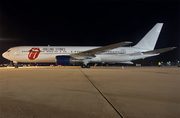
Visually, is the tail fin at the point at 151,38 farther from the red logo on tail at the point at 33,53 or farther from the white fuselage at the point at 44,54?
the red logo on tail at the point at 33,53

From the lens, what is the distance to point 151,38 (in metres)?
20.0

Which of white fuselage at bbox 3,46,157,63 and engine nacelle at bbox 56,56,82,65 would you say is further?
white fuselage at bbox 3,46,157,63

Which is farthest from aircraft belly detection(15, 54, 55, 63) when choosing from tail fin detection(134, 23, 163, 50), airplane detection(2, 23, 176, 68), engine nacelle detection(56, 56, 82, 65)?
tail fin detection(134, 23, 163, 50)

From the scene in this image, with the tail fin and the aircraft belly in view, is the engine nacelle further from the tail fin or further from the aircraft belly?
the tail fin

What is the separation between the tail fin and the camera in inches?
773

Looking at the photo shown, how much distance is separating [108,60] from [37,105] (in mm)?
17111

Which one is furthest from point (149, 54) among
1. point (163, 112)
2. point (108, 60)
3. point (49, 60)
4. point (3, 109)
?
point (3, 109)

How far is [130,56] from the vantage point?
1964 cm

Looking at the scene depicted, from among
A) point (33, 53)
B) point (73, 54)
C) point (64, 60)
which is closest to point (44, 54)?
point (33, 53)

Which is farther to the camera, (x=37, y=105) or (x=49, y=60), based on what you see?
(x=49, y=60)

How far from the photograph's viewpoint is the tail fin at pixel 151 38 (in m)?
19.6

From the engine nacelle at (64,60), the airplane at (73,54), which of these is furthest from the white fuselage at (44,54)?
the engine nacelle at (64,60)

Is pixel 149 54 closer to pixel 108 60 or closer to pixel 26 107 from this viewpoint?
pixel 108 60

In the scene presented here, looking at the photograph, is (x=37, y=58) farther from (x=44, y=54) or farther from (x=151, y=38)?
(x=151, y=38)
